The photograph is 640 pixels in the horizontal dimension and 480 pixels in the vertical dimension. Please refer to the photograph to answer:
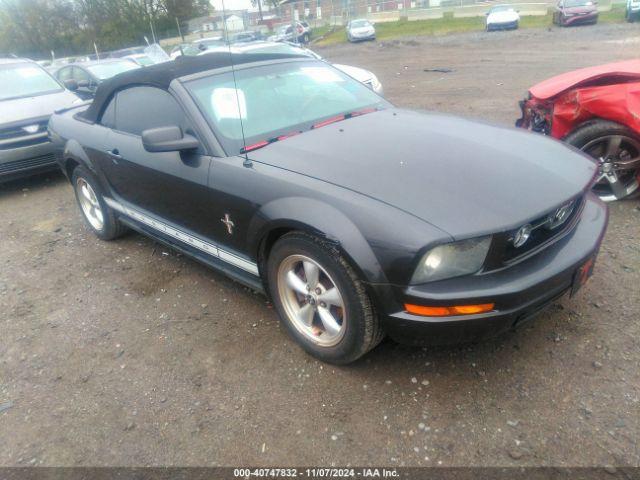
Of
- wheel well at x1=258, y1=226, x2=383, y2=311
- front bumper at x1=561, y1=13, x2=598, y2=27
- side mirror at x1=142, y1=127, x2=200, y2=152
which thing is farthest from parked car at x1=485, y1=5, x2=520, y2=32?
wheel well at x1=258, y1=226, x2=383, y2=311

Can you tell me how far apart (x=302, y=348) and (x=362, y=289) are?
759 mm

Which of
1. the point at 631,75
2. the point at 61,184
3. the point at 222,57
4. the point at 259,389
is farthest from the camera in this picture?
the point at 61,184

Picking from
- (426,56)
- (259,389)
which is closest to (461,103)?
(259,389)

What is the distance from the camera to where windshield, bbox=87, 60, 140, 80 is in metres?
10.1

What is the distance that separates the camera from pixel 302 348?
281 centimetres

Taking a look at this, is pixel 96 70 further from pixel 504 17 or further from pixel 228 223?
pixel 504 17

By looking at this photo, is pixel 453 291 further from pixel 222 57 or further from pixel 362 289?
pixel 222 57

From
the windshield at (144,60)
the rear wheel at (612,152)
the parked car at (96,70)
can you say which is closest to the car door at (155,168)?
the rear wheel at (612,152)

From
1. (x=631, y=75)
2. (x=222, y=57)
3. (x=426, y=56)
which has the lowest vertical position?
(x=426, y=56)

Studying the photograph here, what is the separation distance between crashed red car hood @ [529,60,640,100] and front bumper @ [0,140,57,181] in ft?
18.6

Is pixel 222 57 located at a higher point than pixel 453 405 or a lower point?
higher

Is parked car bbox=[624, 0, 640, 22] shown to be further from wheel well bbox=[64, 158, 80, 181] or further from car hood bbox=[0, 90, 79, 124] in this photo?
wheel well bbox=[64, 158, 80, 181]

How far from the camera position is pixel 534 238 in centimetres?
227

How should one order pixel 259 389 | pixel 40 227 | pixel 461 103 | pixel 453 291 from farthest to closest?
pixel 461 103 → pixel 40 227 → pixel 259 389 → pixel 453 291
